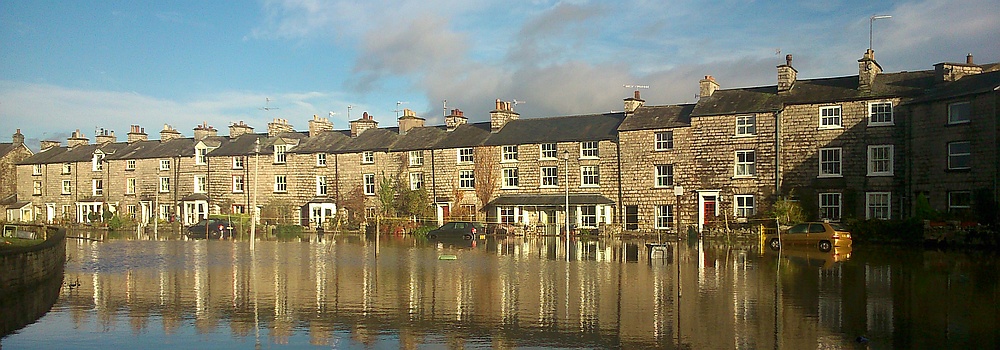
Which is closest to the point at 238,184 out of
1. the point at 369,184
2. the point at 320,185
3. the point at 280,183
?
the point at 280,183

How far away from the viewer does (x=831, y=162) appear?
129 ft

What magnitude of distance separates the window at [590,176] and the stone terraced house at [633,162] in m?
0.09

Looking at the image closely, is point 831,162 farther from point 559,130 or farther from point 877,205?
point 559,130

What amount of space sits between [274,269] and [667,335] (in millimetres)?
15347

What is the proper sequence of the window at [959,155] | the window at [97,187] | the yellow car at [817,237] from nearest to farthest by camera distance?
1. the yellow car at [817,237]
2. the window at [959,155]
3. the window at [97,187]

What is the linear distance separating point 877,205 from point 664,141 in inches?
442

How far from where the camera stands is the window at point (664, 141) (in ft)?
146

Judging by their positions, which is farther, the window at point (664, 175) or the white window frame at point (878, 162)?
the window at point (664, 175)

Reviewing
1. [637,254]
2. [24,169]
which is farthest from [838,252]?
[24,169]

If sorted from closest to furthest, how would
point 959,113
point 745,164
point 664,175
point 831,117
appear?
point 959,113
point 831,117
point 745,164
point 664,175

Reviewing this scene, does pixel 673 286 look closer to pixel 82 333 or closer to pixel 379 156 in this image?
pixel 82 333

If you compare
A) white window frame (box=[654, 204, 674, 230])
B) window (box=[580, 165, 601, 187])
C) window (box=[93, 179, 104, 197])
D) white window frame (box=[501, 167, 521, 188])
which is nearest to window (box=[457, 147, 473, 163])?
white window frame (box=[501, 167, 521, 188])

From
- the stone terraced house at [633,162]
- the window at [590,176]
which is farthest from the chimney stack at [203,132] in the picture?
the window at [590,176]

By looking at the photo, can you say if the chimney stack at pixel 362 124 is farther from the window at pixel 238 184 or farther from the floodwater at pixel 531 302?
the floodwater at pixel 531 302
